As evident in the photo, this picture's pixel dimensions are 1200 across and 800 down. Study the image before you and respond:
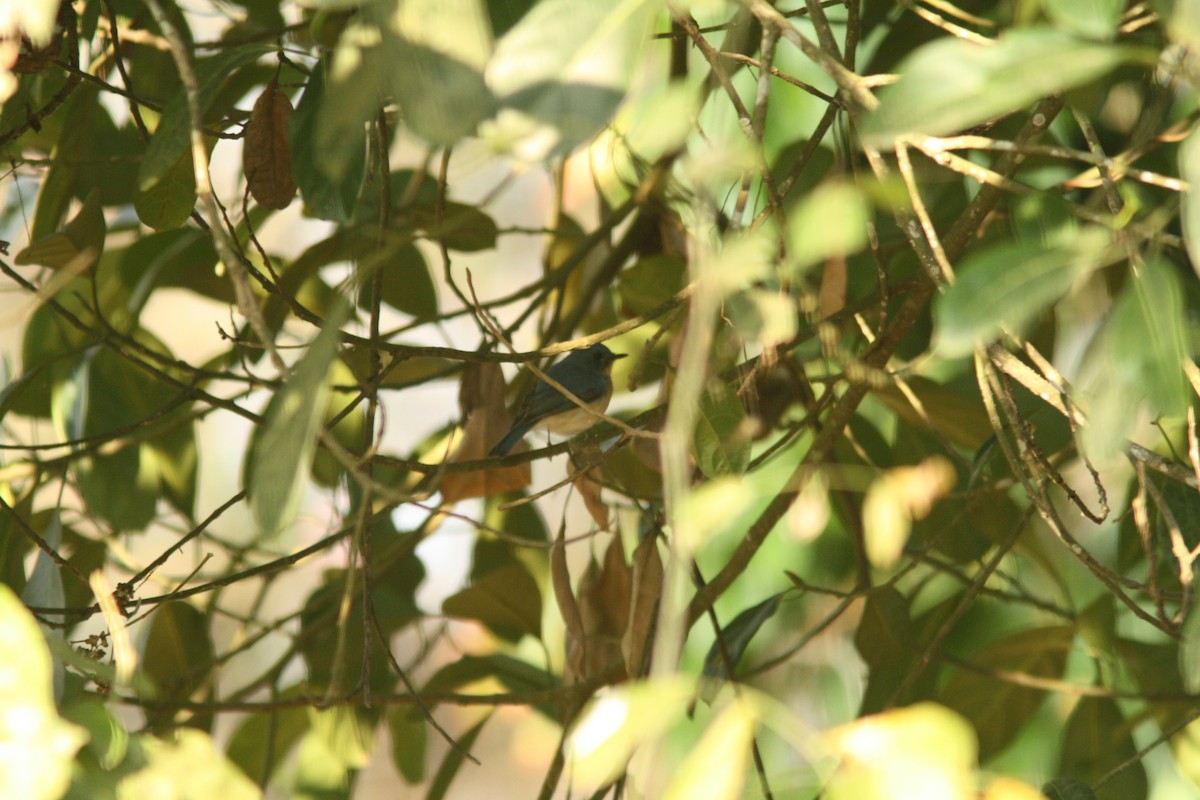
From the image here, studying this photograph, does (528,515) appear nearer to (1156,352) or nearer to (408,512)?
(408,512)

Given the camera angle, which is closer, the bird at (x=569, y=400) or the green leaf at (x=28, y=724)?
the green leaf at (x=28, y=724)

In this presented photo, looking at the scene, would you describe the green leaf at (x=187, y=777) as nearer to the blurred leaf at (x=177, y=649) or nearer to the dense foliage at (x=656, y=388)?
the dense foliage at (x=656, y=388)

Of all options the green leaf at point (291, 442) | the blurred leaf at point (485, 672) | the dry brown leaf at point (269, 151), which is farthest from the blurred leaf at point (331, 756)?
the green leaf at point (291, 442)

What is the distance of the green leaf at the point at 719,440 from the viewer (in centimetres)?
109

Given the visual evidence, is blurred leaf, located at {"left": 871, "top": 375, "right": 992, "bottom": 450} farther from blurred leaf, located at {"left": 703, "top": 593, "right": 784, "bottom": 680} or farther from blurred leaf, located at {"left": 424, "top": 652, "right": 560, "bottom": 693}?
blurred leaf, located at {"left": 424, "top": 652, "right": 560, "bottom": 693}

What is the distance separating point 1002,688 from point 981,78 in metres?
1.29

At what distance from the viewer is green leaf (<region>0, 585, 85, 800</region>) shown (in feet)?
1.99

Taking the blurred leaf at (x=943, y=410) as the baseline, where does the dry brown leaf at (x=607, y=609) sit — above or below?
below

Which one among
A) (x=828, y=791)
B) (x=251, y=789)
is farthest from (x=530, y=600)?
(x=828, y=791)

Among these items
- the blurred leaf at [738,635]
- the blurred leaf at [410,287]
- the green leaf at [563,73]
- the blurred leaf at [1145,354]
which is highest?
the green leaf at [563,73]

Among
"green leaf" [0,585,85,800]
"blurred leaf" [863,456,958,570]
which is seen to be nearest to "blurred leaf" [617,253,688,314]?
"blurred leaf" [863,456,958,570]

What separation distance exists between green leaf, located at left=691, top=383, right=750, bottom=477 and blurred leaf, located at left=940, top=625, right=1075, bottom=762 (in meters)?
0.72

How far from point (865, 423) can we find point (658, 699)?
1.31 m

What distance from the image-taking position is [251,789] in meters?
0.72
